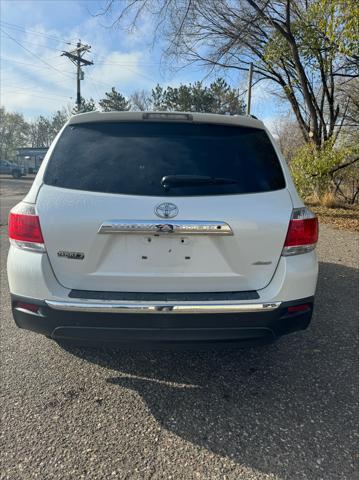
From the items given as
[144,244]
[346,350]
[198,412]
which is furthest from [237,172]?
[346,350]

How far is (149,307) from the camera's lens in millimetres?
1988

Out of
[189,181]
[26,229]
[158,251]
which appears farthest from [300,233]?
[26,229]

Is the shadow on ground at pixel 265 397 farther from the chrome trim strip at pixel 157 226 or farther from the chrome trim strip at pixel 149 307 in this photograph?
the chrome trim strip at pixel 157 226

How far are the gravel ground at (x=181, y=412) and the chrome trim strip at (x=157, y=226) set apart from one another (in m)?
1.20

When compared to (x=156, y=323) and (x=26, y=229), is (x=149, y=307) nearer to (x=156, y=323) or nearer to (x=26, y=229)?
(x=156, y=323)

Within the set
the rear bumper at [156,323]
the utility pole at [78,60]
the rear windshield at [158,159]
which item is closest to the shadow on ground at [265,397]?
the rear bumper at [156,323]

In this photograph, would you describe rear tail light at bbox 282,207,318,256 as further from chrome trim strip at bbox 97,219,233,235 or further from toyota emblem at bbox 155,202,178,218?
toyota emblem at bbox 155,202,178,218

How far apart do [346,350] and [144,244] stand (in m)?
2.18

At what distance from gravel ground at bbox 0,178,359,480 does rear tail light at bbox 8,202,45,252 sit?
1092mm

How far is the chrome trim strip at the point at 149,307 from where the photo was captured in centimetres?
198

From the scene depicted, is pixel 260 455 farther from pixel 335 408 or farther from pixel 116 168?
pixel 116 168

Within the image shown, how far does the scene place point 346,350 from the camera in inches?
119

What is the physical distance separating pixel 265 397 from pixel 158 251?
132 centimetres

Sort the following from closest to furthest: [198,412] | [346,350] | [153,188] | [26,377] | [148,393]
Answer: [153,188] < [198,412] < [148,393] < [26,377] < [346,350]
